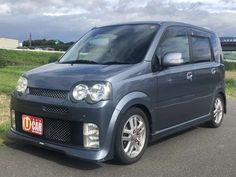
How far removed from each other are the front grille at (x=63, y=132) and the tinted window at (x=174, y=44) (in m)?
1.68

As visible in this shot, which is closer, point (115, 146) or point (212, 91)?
point (115, 146)

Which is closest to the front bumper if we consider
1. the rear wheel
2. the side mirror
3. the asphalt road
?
the asphalt road

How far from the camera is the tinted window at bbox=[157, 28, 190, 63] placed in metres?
6.34

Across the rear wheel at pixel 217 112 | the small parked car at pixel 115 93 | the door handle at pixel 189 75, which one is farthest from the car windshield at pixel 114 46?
the rear wheel at pixel 217 112

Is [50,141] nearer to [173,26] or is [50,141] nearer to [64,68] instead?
[64,68]

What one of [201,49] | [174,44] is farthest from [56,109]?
[201,49]

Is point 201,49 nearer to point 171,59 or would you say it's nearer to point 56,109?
point 171,59

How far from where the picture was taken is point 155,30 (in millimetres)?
6406

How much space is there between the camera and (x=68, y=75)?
5.52 m

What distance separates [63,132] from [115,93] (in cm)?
78

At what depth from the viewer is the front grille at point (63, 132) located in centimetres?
528

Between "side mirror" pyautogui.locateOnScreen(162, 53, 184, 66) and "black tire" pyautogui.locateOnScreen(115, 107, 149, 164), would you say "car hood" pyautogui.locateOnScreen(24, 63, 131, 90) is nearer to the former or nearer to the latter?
"black tire" pyautogui.locateOnScreen(115, 107, 149, 164)

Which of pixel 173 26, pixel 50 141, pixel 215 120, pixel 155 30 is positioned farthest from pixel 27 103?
pixel 215 120

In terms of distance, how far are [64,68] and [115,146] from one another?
4.11ft
